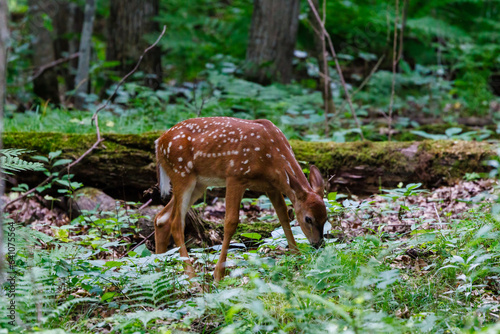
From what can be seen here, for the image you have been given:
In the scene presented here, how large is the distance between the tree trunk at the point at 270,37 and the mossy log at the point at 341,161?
4.01 m

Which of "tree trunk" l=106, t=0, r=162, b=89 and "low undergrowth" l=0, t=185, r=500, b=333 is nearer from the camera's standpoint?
"low undergrowth" l=0, t=185, r=500, b=333

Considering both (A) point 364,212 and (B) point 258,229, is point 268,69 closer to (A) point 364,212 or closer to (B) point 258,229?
(A) point 364,212

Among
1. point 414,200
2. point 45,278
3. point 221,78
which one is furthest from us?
point 221,78

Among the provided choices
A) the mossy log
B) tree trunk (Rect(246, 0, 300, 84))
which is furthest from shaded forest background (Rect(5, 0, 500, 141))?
the mossy log

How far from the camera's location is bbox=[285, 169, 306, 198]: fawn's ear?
401 cm

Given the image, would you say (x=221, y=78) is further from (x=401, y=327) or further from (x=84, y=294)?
(x=401, y=327)

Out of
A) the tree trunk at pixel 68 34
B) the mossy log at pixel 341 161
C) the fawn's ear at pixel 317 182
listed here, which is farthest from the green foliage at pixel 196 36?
the fawn's ear at pixel 317 182

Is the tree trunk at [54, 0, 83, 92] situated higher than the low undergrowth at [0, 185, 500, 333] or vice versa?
the tree trunk at [54, 0, 83, 92]

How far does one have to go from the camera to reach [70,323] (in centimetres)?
321

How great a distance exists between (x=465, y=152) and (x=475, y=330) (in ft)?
12.5

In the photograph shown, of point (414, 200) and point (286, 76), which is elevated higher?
point (286, 76)

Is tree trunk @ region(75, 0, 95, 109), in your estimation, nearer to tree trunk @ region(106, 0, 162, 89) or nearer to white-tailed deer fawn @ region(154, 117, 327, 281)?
tree trunk @ region(106, 0, 162, 89)

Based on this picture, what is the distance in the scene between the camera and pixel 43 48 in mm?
12586

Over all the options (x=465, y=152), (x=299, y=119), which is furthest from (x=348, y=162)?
(x=299, y=119)
